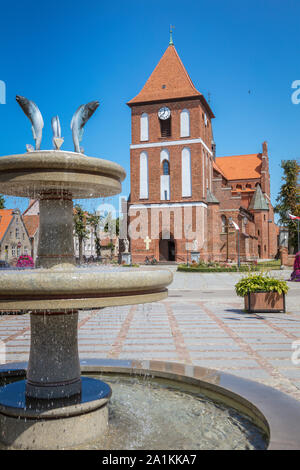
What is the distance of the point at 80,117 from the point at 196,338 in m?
5.05

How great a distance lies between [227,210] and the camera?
152ft

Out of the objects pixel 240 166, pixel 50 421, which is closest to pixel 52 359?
pixel 50 421

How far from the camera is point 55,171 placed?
10.8 ft

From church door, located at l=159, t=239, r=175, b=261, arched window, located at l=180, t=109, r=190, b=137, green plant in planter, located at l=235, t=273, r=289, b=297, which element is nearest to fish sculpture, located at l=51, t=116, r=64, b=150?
green plant in planter, located at l=235, t=273, r=289, b=297

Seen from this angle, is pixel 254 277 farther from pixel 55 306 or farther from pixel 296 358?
pixel 55 306

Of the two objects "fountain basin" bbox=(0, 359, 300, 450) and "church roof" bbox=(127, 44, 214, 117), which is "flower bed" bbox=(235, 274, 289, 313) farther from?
"church roof" bbox=(127, 44, 214, 117)

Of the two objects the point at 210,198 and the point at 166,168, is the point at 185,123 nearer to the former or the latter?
the point at 166,168

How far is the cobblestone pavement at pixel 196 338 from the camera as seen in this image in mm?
5754

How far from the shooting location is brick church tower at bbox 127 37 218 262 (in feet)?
135

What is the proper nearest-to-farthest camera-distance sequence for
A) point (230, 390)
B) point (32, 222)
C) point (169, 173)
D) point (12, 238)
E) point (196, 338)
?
1. point (230, 390)
2. point (196, 338)
3. point (32, 222)
4. point (169, 173)
5. point (12, 238)

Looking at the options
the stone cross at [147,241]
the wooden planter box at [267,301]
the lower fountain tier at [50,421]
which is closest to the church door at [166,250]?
the stone cross at [147,241]

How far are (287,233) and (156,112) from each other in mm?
22550

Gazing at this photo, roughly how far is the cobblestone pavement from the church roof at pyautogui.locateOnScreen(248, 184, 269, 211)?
46224 mm

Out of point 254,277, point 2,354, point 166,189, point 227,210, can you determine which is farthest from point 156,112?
point 2,354
